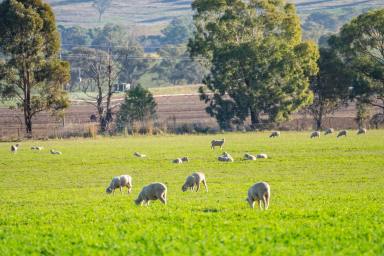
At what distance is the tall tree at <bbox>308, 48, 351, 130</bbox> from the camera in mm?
81875

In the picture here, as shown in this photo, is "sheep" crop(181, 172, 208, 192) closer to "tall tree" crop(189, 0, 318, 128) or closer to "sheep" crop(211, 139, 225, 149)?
"sheep" crop(211, 139, 225, 149)

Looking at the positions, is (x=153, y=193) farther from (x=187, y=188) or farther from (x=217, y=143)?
(x=217, y=143)

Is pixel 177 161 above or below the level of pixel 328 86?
below

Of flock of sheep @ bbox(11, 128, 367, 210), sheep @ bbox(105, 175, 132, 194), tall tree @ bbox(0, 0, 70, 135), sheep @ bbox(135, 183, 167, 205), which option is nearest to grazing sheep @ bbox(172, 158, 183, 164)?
flock of sheep @ bbox(11, 128, 367, 210)

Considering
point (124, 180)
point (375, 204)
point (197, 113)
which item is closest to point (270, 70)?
point (197, 113)

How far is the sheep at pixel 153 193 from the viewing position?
942 inches

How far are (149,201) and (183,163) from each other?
17.5 m

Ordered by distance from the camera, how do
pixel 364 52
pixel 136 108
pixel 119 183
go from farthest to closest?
1. pixel 136 108
2. pixel 364 52
3. pixel 119 183

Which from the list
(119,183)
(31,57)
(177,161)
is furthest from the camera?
(31,57)

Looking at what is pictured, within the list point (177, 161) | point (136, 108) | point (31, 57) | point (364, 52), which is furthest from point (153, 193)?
point (364, 52)

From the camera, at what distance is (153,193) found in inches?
949

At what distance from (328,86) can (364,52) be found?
512 centimetres

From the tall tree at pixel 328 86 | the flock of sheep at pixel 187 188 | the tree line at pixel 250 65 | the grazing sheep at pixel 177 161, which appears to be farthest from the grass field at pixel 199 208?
the tall tree at pixel 328 86

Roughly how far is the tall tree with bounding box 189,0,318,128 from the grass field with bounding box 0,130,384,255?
96.1 feet
